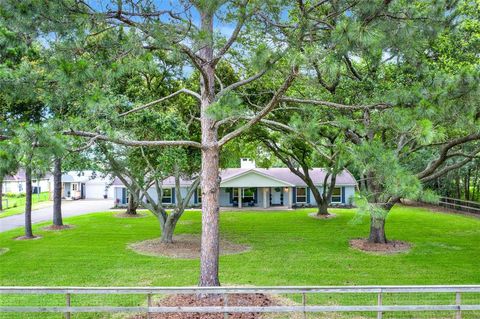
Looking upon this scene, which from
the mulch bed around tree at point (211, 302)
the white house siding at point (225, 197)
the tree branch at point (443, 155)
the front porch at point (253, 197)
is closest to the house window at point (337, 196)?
the front porch at point (253, 197)

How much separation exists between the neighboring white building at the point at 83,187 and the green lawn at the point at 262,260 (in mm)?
21235

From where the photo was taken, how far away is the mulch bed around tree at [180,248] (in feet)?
42.3

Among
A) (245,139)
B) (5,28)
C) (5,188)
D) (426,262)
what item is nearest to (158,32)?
(5,28)

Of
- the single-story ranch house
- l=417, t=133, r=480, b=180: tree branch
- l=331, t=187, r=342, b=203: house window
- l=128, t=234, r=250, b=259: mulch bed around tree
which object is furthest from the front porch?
l=417, t=133, r=480, b=180: tree branch

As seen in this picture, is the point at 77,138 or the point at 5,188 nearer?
the point at 77,138

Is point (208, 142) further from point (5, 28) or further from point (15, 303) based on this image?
point (15, 303)

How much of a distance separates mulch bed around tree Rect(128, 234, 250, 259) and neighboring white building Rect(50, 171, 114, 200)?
86.0 ft

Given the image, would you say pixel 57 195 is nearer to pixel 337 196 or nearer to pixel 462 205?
pixel 337 196

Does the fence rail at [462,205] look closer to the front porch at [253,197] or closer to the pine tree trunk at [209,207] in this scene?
the front porch at [253,197]

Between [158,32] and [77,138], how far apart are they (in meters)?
2.24

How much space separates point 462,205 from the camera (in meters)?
25.5

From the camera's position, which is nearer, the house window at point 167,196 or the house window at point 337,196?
the house window at point 337,196

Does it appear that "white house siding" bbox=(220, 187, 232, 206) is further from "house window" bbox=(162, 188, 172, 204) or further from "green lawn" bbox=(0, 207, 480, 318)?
"green lawn" bbox=(0, 207, 480, 318)

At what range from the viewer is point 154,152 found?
12.9m
